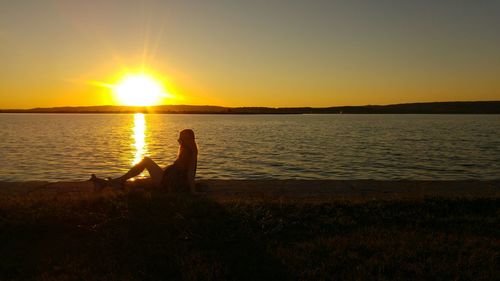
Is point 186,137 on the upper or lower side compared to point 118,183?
upper

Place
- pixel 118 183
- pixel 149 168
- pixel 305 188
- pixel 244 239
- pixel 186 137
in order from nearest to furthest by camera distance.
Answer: pixel 244 239 → pixel 186 137 → pixel 118 183 → pixel 149 168 → pixel 305 188

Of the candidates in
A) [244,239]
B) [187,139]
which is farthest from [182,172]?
[244,239]

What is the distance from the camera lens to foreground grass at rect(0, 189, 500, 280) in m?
5.17

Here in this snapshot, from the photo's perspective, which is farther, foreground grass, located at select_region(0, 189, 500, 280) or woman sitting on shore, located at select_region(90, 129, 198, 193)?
woman sitting on shore, located at select_region(90, 129, 198, 193)

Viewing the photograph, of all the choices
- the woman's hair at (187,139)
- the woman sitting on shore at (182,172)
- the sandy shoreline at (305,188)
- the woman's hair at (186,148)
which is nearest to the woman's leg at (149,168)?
the woman sitting on shore at (182,172)

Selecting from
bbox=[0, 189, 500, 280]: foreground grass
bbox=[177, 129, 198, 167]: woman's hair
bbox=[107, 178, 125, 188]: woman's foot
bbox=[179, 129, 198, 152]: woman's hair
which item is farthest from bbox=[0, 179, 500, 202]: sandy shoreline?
bbox=[0, 189, 500, 280]: foreground grass

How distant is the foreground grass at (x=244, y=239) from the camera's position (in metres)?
5.17

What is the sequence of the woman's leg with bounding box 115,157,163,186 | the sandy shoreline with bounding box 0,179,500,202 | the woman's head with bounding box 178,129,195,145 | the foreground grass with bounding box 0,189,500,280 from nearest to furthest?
1. the foreground grass with bounding box 0,189,500,280
2. the woman's head with bounding box 178,129,195,145
3. the woman's leg with bounding box 115,157,163,186
4. the sandy shoreline with bounding box 0,179,500,202

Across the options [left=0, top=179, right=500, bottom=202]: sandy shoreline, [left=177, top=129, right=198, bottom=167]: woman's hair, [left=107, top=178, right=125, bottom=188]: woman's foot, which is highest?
[left=177, top=129, right=198, bottom=167]: woman's hair

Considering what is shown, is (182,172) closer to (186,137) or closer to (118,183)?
(186,137)

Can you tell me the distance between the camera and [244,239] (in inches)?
251

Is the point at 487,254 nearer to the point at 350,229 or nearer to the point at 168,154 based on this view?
the point at 350,229

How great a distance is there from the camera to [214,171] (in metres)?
22.1

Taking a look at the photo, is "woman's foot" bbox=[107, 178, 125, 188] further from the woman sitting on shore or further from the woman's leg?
the woman's leg
